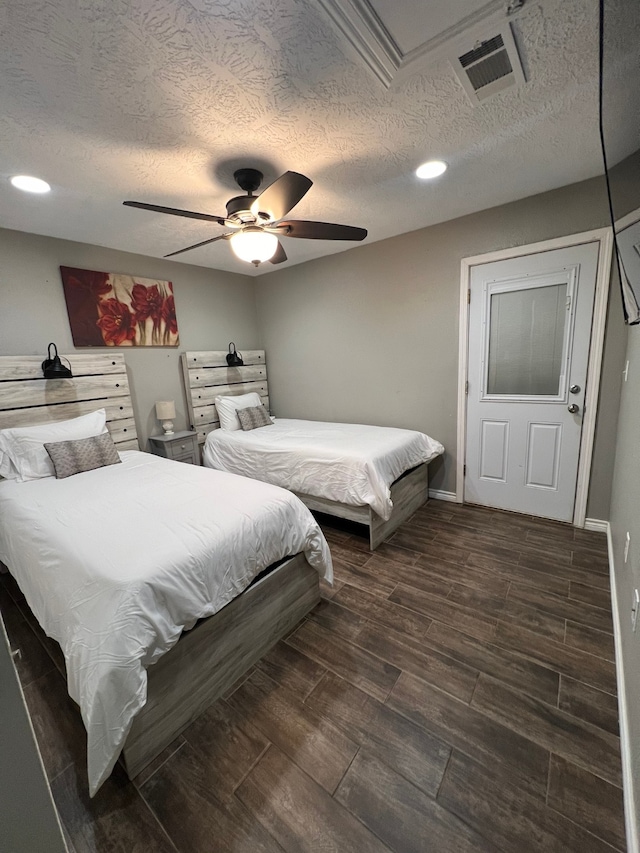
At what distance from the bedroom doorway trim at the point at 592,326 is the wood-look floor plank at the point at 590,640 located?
3.91ft

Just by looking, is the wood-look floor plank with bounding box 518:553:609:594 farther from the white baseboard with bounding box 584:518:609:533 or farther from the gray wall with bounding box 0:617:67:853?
the gray wall with bounding box 0:617:67:853

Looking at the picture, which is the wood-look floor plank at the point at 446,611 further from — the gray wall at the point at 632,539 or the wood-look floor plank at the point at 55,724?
the wood-look floor plank at the point at 55,724

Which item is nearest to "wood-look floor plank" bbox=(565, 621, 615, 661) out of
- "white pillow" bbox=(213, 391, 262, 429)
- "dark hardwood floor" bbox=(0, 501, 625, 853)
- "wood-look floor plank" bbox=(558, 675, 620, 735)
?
"dark hardwood floor" bbox=(0, 501, 625, 853)

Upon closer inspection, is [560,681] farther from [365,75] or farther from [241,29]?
[241,29]

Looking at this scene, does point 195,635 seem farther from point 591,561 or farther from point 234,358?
point 234,358

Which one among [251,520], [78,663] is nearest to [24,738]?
[78,663]

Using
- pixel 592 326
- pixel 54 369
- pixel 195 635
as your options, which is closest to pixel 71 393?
pixel 54 369

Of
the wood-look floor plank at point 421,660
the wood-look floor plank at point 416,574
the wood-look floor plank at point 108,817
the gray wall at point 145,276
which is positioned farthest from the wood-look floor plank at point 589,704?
the gray wall at point 145,276

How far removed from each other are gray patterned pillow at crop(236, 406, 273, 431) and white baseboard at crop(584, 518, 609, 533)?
309 cm

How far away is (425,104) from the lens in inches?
60.4

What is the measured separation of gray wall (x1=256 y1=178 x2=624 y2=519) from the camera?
2.52m

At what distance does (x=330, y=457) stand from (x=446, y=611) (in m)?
1.26

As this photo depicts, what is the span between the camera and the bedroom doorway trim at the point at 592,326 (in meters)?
2.39

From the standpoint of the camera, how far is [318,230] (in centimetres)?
203
